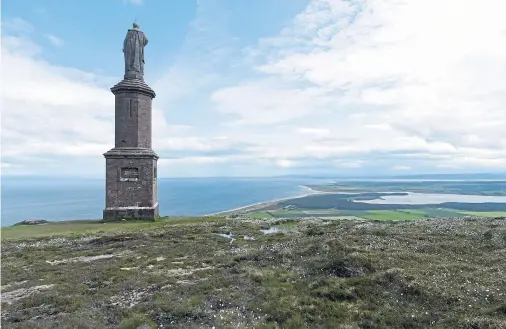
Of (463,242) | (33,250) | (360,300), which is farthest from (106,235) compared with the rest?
(463,242)

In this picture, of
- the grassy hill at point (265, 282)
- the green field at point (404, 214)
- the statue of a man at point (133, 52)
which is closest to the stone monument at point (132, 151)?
the statue of a man at point (133, 52)

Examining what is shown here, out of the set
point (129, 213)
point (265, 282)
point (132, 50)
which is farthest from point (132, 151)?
point (265, 282)

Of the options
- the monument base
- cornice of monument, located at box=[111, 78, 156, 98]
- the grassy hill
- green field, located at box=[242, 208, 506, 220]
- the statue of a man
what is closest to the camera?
the grassy hill

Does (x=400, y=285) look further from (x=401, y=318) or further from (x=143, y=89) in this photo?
(x=143, y=89)

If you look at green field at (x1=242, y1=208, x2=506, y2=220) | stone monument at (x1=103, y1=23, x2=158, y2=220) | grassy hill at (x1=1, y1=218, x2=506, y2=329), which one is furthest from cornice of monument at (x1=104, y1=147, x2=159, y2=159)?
green field at (x1=242, y1=208, x2=506, y2=220)

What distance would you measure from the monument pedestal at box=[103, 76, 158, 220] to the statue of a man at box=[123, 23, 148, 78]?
4.20 feet

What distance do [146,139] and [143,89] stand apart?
533 cm

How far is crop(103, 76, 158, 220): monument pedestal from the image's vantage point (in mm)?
32938

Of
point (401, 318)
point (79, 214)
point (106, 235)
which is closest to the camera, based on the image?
point (401, 318)

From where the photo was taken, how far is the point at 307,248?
1794cm

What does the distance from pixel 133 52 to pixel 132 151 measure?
37.0 ft

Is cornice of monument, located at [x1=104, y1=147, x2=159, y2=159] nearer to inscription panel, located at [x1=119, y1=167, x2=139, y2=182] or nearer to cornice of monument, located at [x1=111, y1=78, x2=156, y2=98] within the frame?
inscription panel, located at [x1=119, y1=167, x2=139, y2=182]

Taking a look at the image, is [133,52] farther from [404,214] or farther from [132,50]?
[404,214]

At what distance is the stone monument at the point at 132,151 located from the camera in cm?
3297
